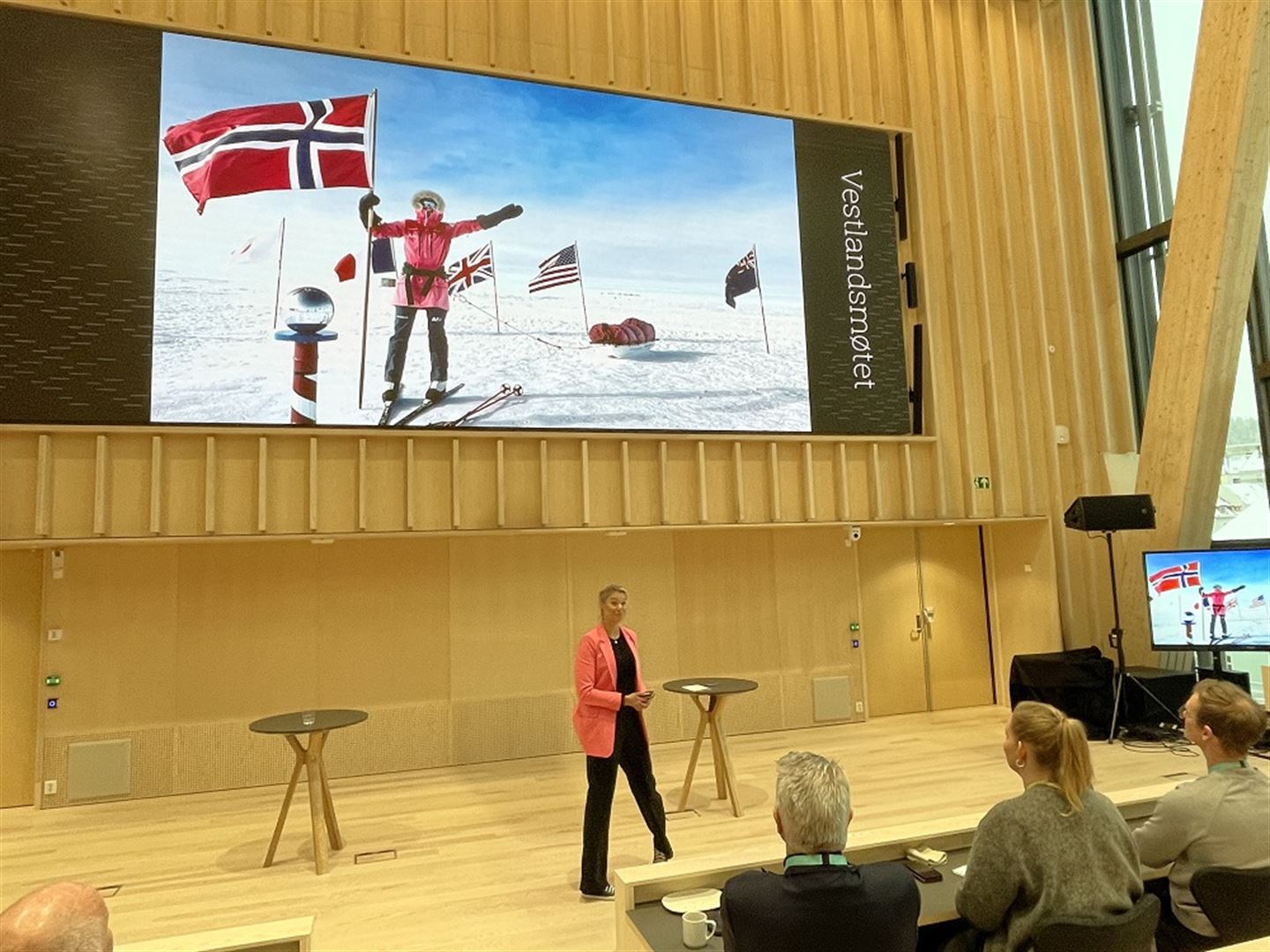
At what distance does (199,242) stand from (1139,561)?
8.26 m

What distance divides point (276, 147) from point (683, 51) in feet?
12.1

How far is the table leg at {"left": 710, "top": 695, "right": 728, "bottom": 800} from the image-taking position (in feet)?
18.1

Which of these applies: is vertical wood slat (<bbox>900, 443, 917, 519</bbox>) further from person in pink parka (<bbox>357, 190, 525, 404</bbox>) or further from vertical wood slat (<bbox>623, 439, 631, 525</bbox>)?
person in pink parka (<bbox>357, 190, 525, 404</bbox>)

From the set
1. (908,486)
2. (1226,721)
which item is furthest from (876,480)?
Answer: (1226,721)

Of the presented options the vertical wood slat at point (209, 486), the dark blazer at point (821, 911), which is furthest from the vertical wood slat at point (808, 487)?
the dark blazer at point (821, 911)

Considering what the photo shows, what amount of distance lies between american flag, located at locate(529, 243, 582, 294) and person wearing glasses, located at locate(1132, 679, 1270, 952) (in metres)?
5.64

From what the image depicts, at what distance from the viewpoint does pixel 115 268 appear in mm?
6008

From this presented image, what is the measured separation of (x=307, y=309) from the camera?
255 inches

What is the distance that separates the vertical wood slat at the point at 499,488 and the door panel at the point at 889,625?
3834mm

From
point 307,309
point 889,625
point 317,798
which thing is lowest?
point 317,798

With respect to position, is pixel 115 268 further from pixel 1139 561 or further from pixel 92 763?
pixel 1139 561

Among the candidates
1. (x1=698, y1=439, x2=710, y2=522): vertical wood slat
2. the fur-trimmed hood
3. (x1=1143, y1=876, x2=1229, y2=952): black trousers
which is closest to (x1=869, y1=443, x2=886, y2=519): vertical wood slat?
(x1=698, y1=439, x2=710, y2=522): vertical wood slat

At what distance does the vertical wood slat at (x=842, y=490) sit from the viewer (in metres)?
7.83

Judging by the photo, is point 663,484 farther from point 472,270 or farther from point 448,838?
point 448,838
